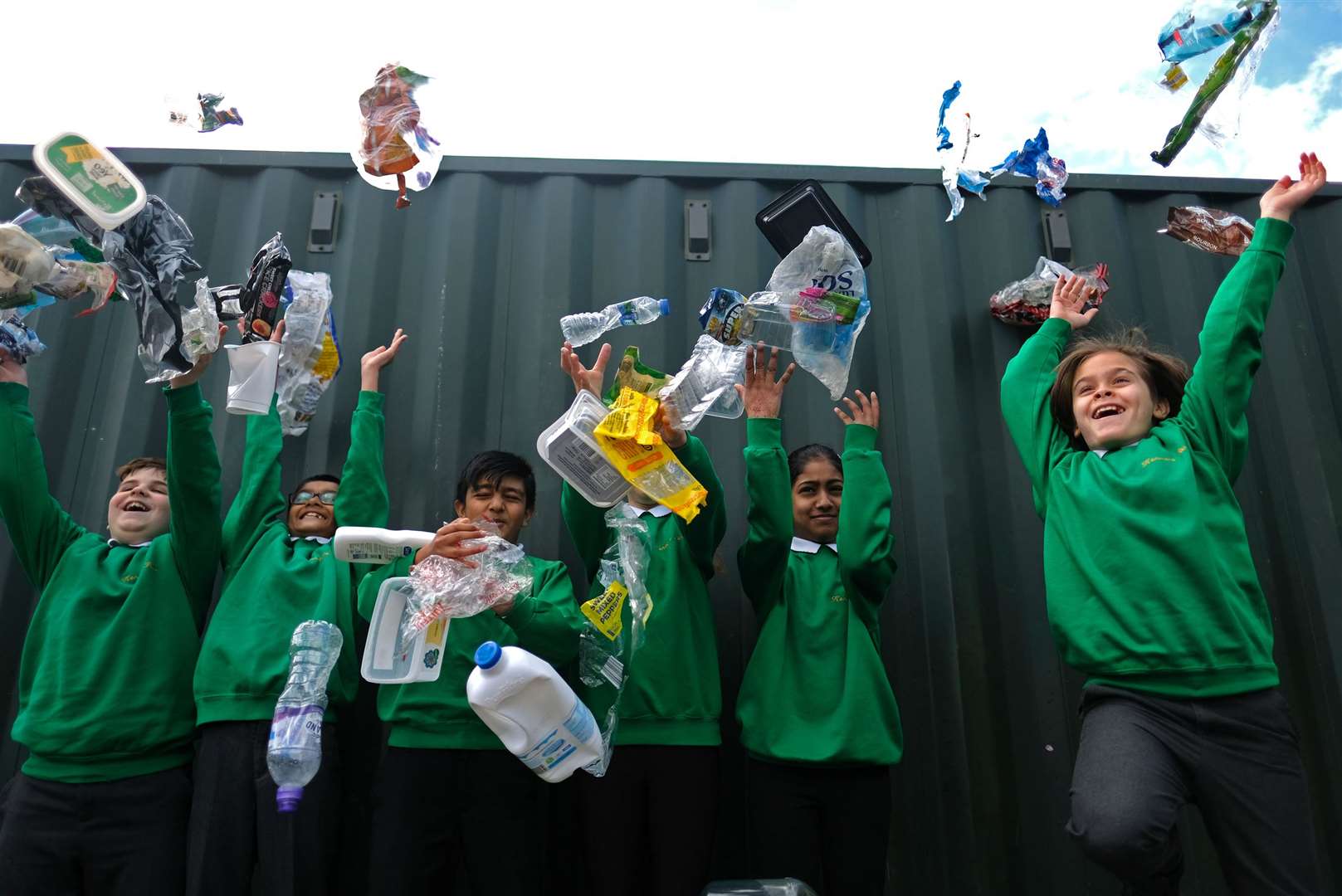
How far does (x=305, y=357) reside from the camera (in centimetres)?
313

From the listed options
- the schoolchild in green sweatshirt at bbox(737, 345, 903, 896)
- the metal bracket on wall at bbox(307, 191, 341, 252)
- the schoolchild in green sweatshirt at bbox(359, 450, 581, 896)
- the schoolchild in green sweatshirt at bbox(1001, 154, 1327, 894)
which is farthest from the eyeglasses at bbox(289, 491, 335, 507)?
the schoolchild in green sweatshirt at bbox(1001, 154, 1327, 894)

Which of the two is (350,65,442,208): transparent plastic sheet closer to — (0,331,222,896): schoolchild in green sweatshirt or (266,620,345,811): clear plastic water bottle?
(0,331,222,896): schoolchild in green sweatshirt

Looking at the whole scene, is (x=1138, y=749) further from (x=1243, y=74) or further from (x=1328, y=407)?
(x=1328, y=407)

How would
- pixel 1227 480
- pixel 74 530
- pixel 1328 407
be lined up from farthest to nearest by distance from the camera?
pixel 1328 407
pixel 74 530
pixel 1227 480

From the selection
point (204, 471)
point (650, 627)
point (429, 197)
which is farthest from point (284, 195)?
point (650, 627)

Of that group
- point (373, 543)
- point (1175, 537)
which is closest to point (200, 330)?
point (373, 543)

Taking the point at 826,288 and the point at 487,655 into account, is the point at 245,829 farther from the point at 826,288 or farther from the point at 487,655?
the point at 826,288

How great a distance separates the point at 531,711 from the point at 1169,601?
1.52m

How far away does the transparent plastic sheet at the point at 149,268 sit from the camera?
2.45 meters

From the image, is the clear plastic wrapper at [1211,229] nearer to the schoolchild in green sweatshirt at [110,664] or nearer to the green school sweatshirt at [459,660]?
the green school sweatshirt at [459,660]

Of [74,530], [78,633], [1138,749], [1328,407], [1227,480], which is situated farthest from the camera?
[1328,407]

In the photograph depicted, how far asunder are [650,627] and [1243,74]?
99.6 inches

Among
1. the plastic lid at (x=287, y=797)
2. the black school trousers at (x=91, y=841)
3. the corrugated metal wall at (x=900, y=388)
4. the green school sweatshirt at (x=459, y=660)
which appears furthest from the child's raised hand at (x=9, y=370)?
the plastic lid at (x=287, y=797)

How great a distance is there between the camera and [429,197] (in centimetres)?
360
